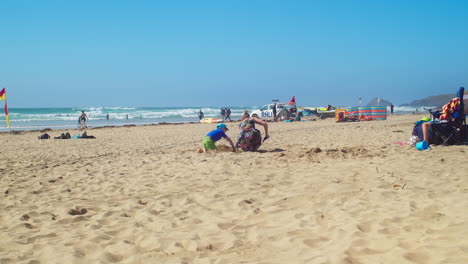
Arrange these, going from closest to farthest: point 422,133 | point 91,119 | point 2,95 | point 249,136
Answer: point 422,133, point 249,136, point 2,95, point 91,119

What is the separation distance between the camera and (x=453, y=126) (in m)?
7.82

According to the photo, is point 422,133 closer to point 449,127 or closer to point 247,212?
point 449,127

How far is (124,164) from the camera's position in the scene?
24.5 feet

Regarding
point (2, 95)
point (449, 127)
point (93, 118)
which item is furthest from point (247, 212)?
point (93, 118)

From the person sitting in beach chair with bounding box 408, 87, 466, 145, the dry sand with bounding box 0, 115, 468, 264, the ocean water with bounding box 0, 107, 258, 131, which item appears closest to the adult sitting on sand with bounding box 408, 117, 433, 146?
the person sitting in beach chair with bounding box 408, 87, 466, 145

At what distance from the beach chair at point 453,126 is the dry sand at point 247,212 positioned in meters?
1.13

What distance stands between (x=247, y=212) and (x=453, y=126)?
6163 mm

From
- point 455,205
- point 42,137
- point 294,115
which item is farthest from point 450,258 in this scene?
point 294,115

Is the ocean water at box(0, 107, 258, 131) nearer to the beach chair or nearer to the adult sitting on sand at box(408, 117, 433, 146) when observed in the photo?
the adult sitting on sand at box(408, 117, 433, 146)

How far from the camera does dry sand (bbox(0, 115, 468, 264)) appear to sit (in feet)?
9.00

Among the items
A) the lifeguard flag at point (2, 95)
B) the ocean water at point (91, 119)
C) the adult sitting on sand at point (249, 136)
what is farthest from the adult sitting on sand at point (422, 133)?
the ocean water at point (91, 119)

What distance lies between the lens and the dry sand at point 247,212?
108 inches

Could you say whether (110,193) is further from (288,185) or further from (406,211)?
(406,211)

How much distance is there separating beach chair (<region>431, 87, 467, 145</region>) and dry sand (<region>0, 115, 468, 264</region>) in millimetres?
1127
